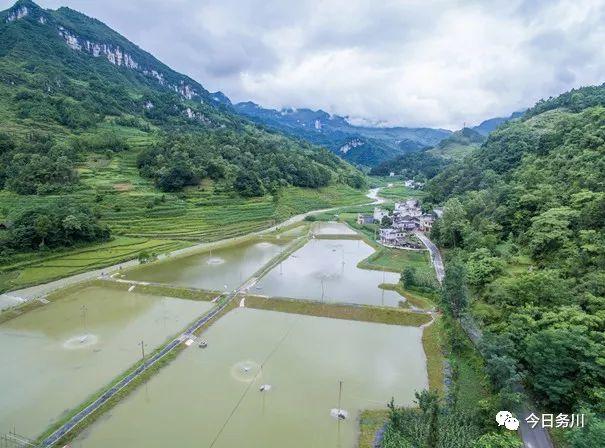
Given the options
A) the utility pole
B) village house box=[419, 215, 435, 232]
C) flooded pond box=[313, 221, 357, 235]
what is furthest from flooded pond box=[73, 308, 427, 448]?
village house box=[419, 215, 435, 232]

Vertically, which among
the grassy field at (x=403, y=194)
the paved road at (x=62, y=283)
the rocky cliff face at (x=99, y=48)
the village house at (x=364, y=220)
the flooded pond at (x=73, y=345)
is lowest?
the flooded pond at (x=73, y=345)

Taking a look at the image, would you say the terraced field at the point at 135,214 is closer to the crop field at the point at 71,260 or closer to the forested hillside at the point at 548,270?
the crop field at the point at 71,260

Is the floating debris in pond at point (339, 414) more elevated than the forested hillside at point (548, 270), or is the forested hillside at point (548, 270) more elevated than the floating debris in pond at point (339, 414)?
the forested hillside at point (548, 270)

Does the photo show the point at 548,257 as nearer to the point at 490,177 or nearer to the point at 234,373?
the point at 234,373

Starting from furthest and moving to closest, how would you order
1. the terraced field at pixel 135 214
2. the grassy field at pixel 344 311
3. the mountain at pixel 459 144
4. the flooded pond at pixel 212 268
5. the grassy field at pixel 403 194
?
the mountain at pixel 459 144, the grassy field at pixel 403 194, the terraced field at pixel 135 214, the flooded pond at pixel 212 268, the grassy field at pixel 344 311

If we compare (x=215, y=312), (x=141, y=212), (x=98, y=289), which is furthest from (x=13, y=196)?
(x=215, y=312)

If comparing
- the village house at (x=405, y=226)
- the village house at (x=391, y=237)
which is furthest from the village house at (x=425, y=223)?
the village house at (x=391, y=237)

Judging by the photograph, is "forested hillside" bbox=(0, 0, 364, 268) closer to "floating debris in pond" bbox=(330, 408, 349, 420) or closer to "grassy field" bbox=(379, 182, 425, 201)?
"grassy field" bbox=(379, 182, 425, 201)
